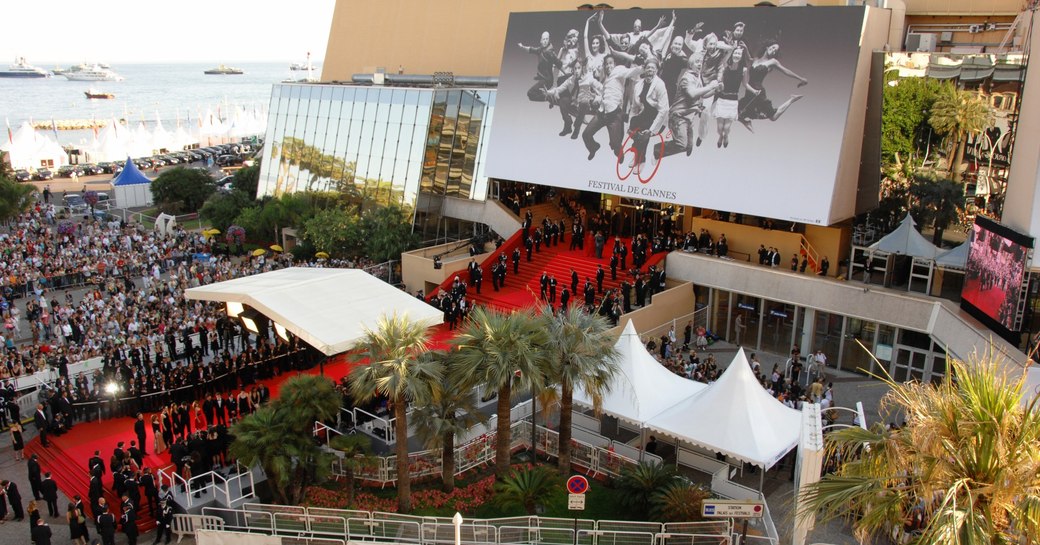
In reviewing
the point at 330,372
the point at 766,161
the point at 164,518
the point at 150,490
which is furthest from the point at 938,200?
the point at 150,490

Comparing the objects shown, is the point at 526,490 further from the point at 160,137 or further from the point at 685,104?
the point at 160,137

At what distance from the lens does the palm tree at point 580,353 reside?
1598 centimetres

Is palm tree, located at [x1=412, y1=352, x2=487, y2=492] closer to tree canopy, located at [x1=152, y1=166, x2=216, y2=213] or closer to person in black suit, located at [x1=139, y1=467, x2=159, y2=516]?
person in black suit, located at [x1=139, y1=467, x2=159, y2=516]

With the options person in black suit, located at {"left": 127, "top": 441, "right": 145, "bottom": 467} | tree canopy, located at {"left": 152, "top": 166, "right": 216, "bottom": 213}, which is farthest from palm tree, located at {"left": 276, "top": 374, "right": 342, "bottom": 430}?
tree canopy, located at {"left": 152, "top": 166, "right": 216, "bottom": 213}

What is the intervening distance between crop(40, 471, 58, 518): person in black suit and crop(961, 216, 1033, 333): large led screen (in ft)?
74.9

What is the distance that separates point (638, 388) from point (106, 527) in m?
11.5

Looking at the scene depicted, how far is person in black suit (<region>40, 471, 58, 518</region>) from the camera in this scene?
53.0 feet

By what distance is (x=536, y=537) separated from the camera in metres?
14.7

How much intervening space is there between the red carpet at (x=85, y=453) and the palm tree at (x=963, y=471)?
14883 millimetres

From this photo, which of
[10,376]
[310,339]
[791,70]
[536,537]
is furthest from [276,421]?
[791,70]

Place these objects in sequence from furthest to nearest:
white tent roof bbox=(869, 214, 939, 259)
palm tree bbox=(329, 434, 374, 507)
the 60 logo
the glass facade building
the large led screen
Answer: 1. the glass facade building
2. the 60 logo
3. white tent roof bbox=(869, 214, 939, 259)
4. the large led screen
5. palm tree bbox=(329, 434, 374, 507)

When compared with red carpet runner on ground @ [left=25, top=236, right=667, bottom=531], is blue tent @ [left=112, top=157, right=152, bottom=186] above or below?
above

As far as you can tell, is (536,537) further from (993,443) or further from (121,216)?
(121,216)

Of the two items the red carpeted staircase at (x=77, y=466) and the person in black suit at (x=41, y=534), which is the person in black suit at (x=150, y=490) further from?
the person in black suit at (x=41, y=534)
